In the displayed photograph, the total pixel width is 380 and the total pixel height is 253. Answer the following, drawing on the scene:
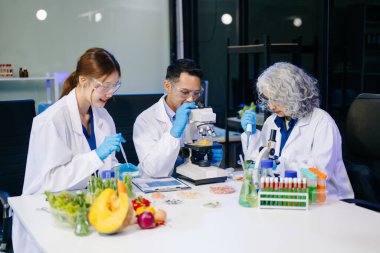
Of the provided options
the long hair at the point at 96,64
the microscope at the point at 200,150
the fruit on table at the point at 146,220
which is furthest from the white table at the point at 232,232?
the long hair at the point at 96,64

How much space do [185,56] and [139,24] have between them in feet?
2.03

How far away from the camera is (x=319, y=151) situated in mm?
2238

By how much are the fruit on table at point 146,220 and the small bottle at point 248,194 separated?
42 cm

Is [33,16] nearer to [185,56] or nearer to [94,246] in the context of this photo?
[185,56]

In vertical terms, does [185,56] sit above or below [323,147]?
above

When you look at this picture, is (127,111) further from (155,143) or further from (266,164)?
(266,164)

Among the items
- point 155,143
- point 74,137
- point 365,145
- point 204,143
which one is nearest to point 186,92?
point 155,143

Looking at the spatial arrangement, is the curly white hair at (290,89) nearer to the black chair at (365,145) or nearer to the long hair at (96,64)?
the black chair at (365,145)

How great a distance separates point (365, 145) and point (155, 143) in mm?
1095

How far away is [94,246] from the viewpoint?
138cm

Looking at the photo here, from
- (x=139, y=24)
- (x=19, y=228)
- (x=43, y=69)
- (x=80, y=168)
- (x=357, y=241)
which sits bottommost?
(x=19, y=228)

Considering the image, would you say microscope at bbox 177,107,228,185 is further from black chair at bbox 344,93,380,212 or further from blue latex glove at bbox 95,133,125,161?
black chair at bbox 344,93,380,212

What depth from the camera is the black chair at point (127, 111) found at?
293cm

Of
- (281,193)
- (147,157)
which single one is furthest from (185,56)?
(281,193)
